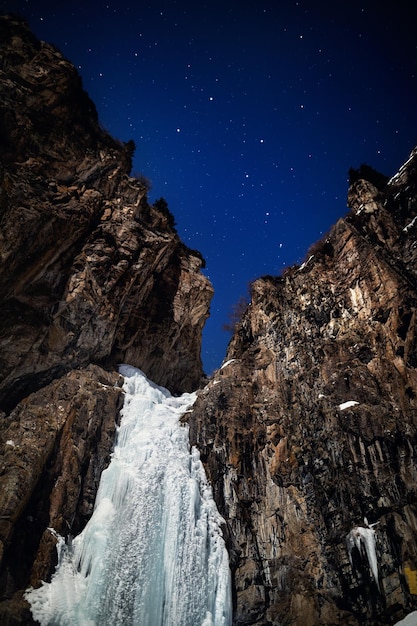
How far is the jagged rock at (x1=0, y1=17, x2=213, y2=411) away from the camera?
1471 cm

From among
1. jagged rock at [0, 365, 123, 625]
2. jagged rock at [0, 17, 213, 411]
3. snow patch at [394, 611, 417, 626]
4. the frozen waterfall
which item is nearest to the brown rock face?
snow patch at [394, 611, 417, 626]

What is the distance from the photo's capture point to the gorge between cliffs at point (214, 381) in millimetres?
10938

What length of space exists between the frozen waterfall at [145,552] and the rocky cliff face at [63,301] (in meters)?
0.63

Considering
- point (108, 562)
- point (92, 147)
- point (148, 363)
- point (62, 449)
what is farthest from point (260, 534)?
point (92, 147)

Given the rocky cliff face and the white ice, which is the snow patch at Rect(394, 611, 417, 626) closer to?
the white ice

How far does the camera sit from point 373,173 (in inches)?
865

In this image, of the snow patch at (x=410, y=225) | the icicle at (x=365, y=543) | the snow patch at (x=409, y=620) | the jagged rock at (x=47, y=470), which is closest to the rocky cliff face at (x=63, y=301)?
the jagged rock at (x=47, y=470)

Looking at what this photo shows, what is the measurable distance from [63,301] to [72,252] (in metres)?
2.58

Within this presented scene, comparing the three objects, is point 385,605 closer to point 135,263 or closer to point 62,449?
point 62,449

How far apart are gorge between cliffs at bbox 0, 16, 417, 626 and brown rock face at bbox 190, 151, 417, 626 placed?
0.18 feet

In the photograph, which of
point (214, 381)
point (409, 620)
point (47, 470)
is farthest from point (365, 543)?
point (47, 470)

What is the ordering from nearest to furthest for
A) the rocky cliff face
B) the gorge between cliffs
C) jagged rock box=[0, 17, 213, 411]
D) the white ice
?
the white ice → the gorge between cliffs → the rocky cliff face → jagged rock box=[0, 17, 213, 411]

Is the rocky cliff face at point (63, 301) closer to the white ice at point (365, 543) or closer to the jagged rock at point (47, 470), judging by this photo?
the jagged rock at point (47, 470)

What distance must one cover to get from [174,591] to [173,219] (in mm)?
21492
